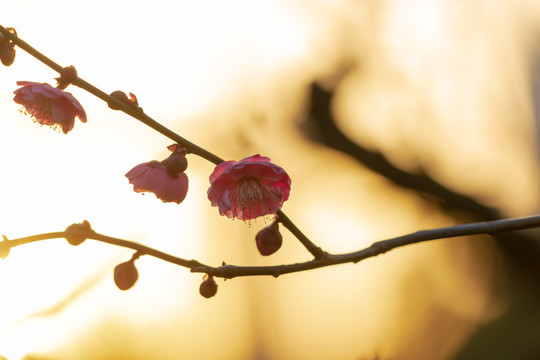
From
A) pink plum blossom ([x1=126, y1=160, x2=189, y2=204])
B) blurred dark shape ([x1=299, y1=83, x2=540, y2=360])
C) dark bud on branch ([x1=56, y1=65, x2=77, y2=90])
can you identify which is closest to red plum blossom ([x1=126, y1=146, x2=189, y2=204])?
pink plum blossom ([x1=126, y1=160, x2=189, y2=204])

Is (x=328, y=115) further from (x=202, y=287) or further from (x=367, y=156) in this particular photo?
(x=202, y=287)

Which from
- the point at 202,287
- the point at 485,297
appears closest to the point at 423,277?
the point at 485,297

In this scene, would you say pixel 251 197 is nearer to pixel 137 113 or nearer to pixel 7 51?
pixel 137 113

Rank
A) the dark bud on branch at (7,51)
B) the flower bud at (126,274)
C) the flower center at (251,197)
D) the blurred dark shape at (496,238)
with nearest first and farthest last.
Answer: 1. the dark bud on branch at (7,51)
2. the flower bud at (126,274)
3. the flower center at (251,197)
4. the blurred dark shape at (496,238)

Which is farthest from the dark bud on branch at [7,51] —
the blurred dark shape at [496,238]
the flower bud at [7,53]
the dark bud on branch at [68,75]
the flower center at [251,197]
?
the blurred dark shape at [496,238]

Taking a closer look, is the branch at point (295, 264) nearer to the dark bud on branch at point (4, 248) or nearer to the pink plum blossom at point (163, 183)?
the dark bud on branch at point (4, 248)

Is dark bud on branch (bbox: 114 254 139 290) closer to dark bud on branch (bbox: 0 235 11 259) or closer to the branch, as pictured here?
the branch
